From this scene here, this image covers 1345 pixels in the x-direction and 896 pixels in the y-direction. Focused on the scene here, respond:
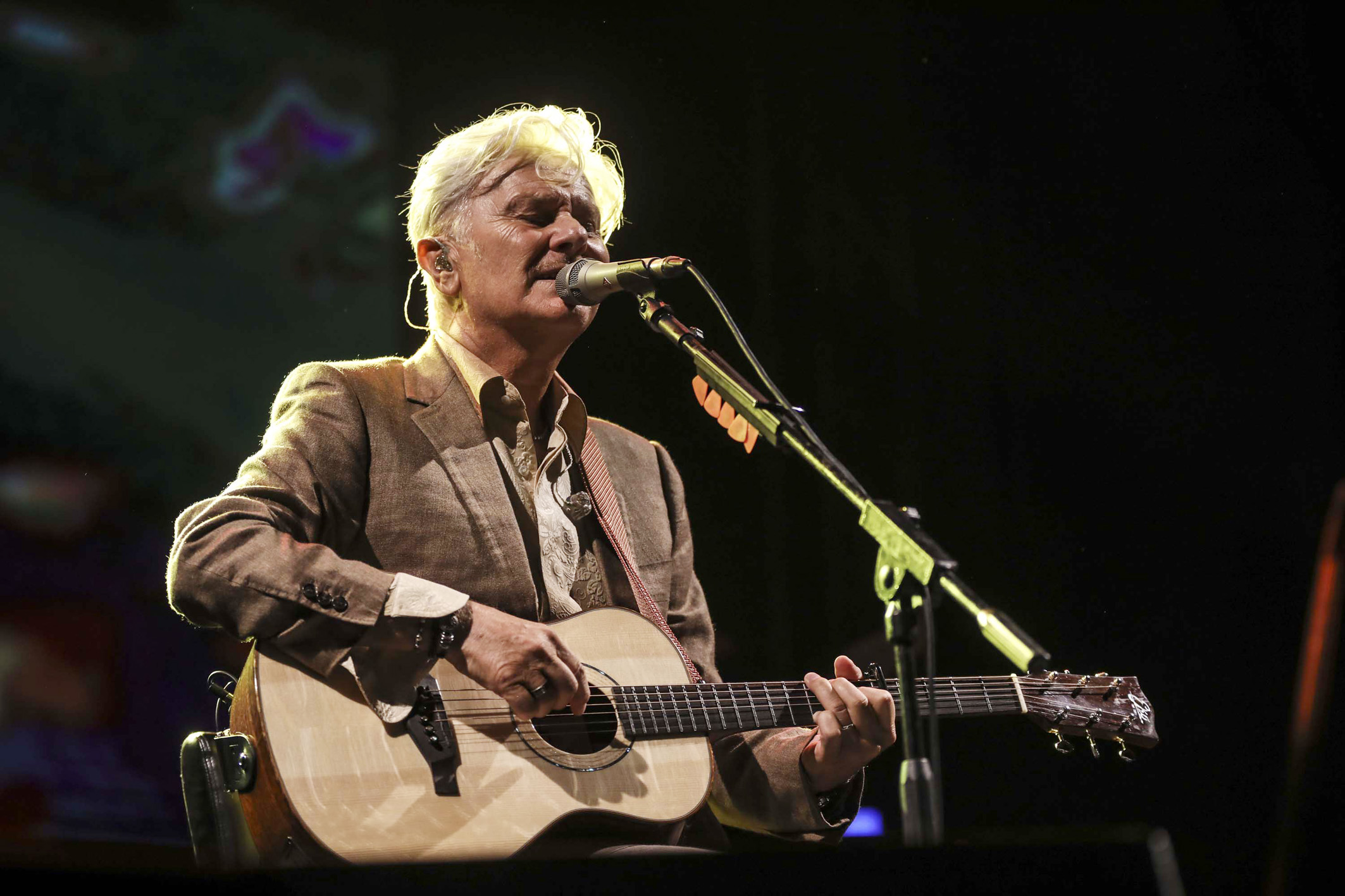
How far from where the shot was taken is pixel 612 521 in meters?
3.12

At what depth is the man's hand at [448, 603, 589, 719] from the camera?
94.1 inches

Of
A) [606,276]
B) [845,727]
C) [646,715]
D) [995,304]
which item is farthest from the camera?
[995,304]

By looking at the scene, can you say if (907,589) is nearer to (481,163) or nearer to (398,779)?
(398,779)

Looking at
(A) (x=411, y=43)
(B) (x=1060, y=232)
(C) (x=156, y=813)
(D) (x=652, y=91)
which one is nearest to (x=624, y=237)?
(D) (x=652, y=91)

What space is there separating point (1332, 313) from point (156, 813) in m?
4.50

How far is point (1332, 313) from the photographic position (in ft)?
15.1

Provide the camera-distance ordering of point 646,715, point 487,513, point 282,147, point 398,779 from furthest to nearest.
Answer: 1. point 282,147
2. point 487,513
3. point 646,715
4. point 398,779

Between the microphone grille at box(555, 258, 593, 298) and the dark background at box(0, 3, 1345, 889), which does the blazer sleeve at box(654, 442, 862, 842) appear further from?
the dark background at box(0, 3, 1345, 889)

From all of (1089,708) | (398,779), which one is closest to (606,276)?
(398,779)

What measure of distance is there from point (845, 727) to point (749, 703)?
257 mm

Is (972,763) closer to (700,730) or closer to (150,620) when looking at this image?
(700,730)

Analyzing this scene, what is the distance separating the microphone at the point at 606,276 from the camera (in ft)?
7.66

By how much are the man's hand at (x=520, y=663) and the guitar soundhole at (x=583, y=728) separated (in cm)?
8

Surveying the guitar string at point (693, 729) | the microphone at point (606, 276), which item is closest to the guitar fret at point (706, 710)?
the guitar string at point (693, 729)
